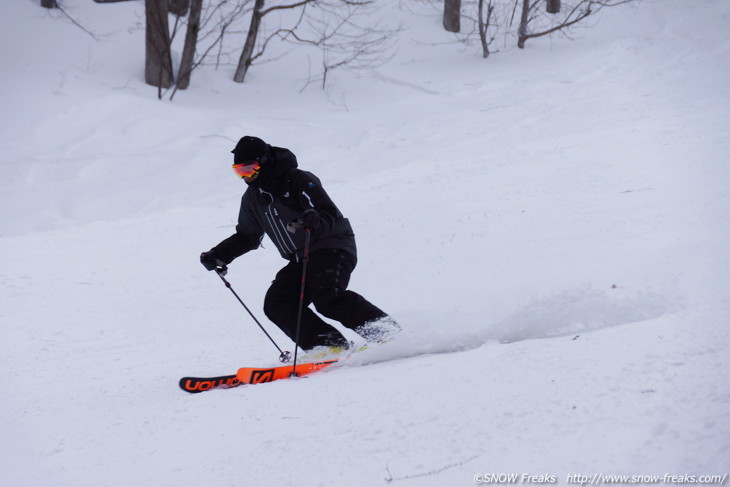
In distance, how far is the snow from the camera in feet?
7.55

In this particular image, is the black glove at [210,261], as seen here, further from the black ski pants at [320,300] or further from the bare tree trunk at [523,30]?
the bare tree trunk at [523,30]

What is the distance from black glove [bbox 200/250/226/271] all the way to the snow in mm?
725

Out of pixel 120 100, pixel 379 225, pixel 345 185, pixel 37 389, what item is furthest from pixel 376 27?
pixel 37 389

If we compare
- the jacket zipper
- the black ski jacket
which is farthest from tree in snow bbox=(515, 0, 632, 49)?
the jacket zipper

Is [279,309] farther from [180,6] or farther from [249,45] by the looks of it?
[180,6]

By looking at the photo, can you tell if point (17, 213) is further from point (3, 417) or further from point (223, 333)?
point (3, 417)

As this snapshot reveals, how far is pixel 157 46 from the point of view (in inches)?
472

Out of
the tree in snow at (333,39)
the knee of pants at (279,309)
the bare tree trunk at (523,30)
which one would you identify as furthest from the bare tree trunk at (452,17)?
the knee of pants at (279,309)

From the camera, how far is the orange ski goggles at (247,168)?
355 cm

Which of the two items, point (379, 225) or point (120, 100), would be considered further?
point (120, 100)

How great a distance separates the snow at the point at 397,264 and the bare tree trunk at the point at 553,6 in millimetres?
3387

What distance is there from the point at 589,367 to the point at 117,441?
2101 mm

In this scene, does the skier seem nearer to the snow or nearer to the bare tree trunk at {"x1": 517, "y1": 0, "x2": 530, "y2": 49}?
the snow

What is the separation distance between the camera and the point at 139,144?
10211 millimetres
